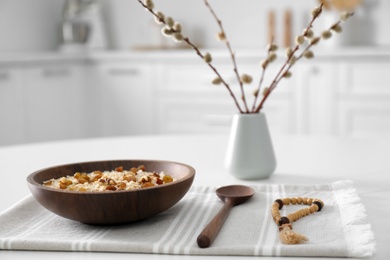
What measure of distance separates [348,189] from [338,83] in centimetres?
254

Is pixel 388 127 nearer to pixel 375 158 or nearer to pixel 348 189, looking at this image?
pixel 375 158

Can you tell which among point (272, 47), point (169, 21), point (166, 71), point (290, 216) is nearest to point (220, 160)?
point (272, 47)

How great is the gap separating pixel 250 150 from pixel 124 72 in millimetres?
2947

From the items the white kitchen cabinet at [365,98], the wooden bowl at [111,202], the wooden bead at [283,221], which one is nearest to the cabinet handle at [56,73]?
the white kitchen cabinet at [365,98]

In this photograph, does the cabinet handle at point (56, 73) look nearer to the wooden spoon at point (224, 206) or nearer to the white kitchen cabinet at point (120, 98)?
the white kitchen cabinet at point (120, 98)

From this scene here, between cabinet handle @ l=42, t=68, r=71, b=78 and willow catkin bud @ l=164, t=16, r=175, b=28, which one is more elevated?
willow catkin bud @ l=164, t=16, r=175, b=28

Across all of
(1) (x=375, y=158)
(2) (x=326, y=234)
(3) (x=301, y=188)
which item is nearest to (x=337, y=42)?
(1) (x=375, y=158)

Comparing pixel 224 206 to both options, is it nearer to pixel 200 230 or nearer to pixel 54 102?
pixel 200 230

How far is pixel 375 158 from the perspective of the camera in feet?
4.99

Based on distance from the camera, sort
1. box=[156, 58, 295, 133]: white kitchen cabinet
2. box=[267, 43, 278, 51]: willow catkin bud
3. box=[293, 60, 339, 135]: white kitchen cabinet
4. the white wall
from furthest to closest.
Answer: the white wall, box=[156, 58, 295, 133]: white kitchen cabinet, box=[293, 60, 339, 135]: white kitchen cabinet, box=[267, 43, 278, 51]: willow catkin bud

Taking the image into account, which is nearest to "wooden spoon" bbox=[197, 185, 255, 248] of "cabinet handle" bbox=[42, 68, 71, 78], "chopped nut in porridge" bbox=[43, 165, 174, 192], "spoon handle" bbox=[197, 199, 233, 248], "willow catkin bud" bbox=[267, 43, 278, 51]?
"spoon handle" bbox=[197, 199, 233, 248]

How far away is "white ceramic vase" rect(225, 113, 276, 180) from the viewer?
1.33 metres

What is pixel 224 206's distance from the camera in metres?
1.04

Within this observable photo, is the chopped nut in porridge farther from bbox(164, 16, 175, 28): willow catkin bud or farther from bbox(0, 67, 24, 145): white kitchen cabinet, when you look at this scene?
bbox(0, 67, 24, 145): white kitchen cabinet
